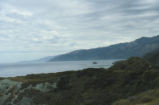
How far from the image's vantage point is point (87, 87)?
25.8 m

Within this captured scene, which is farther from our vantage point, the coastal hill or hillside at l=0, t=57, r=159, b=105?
hillside at l=0, t=57, r=159, b=105

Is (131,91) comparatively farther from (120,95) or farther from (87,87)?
(87,87)

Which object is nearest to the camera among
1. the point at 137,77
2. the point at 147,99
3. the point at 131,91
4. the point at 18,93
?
the point at 147,99

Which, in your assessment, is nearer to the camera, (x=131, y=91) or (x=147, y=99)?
(x=147, y=99)

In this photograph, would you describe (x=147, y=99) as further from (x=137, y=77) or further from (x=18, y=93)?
(x=18, y=93)

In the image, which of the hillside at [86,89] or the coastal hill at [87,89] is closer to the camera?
the coastal hill at [87,89]

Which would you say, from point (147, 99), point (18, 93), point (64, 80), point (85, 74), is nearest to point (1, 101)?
point (18, 93)

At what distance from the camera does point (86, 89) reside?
2531cm

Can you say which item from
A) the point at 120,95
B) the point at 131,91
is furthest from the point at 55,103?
the point at 131,91

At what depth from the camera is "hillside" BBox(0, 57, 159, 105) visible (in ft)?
71.5

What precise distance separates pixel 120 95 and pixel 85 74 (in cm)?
953

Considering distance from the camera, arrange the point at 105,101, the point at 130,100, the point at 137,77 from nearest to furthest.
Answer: the point at 130,100 → the point at 105,101 → the point at 137,77

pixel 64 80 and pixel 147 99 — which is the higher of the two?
pixel 64 80

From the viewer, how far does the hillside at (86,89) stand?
2178 cm
